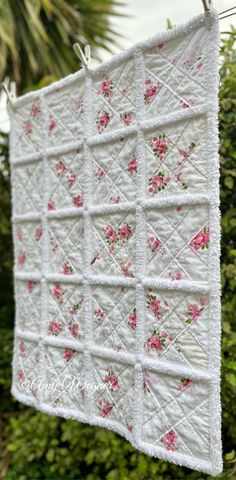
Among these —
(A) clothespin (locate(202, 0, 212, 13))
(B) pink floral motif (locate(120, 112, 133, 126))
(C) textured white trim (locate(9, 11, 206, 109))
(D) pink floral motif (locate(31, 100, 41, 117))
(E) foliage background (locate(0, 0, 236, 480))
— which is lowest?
(E) foliage background (locate(0, 0, 236, 480))

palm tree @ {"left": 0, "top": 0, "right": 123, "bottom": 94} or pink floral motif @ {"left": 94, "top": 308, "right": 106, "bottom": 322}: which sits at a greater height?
palm tree @ {"left": 0, "top": 0, "right": 123, "bottom": 94}

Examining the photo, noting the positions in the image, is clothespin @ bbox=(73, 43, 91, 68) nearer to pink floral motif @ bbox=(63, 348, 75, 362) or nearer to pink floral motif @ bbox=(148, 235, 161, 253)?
pink floral motif @ bbox=(148, 235, 161, 253)

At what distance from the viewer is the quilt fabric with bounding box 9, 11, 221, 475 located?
1.39m

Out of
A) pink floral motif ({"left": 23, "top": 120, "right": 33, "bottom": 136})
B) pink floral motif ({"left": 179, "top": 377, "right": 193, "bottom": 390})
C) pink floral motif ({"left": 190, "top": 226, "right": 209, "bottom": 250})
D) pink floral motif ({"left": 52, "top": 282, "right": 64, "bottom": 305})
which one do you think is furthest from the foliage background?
pink floral motif ({"left": 23, "top": 120, "right": 33, "bottom": 136})

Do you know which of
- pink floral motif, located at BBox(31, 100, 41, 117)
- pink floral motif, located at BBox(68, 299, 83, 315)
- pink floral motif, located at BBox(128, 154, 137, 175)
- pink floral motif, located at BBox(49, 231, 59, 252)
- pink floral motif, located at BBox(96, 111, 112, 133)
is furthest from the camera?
pink floral motif, located at BBox(31, 100, 41, 117)

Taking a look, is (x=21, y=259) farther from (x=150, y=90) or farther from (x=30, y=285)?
(x=150, y=90)

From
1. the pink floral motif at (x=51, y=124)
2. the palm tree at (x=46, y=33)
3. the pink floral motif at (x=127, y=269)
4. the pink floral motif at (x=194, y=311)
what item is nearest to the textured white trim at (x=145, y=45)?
the pink floral motif at (x=51, y=124)

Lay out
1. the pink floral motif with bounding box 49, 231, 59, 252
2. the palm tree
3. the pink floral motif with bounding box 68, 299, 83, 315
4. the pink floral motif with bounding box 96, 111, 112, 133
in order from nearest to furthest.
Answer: the pink floral motif with bounding box 96, 111, 112, 133
the pink floral motif with bounding box 68, 299, 83, 315
the pink floral motif with bounding box 49, 231, 59, 252
the palm tree

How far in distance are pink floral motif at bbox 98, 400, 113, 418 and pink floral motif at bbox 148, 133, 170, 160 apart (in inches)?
32.5

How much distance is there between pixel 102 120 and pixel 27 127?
507 millimetres

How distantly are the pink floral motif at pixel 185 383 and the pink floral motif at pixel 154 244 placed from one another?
0.38 m

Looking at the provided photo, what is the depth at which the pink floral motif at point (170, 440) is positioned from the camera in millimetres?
1479

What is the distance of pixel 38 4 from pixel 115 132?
2166 mm

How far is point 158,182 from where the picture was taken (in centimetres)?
151
